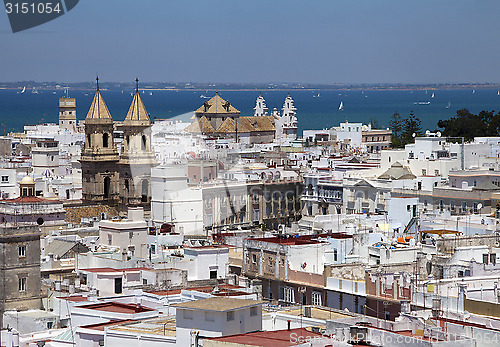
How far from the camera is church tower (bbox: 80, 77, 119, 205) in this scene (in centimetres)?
4988

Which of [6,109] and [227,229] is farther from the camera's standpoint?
[6,109]

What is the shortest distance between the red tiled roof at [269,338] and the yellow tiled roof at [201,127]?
173 ft

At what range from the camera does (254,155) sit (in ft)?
212

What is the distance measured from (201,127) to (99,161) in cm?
2528

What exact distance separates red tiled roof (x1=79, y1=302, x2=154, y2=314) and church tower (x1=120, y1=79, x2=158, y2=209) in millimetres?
24691

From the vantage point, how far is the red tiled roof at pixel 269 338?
18.1m

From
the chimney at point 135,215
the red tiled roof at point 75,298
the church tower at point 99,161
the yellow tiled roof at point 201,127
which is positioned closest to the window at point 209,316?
the red tiled roof at point 75,298

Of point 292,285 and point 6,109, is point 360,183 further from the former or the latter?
point 6,109

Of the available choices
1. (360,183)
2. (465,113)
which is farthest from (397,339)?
(465,113)

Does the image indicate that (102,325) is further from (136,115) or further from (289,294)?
(136,115)

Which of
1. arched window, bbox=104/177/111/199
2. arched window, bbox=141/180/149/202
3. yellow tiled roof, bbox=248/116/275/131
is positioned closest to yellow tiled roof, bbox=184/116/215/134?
yellow tiled roof, bbox=248/116/275/131

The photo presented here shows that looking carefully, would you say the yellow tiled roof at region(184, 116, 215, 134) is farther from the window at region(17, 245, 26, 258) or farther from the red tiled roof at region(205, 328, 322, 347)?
the red tiled roof at region(205, 328, 322, 347)

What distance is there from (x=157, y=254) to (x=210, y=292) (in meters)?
8.26

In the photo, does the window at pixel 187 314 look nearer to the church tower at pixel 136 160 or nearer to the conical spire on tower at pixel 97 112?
the church tower at pixel 136 160
